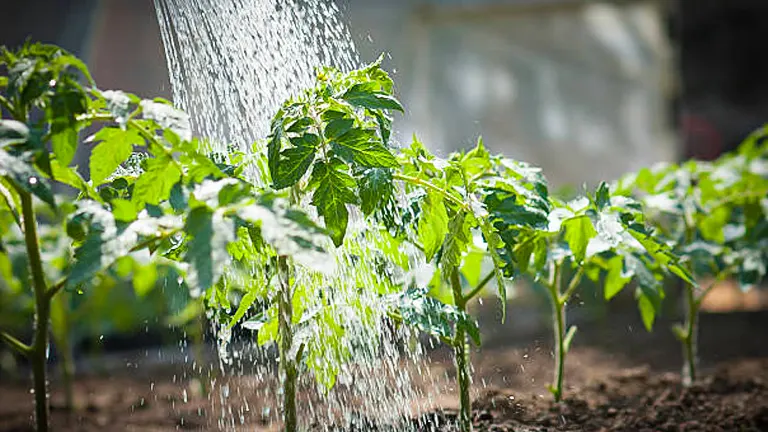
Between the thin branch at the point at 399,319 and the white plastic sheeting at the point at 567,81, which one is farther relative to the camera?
the white plastic sheeting at the point at 567,81

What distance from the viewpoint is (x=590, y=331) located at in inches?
159

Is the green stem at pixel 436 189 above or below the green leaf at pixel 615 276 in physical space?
above

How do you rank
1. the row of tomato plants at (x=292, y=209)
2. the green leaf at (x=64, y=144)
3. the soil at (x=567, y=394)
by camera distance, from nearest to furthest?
the row of tomato plants at (x=292, y=209) → the green leaf at (x=64, y=144) → the soil at (x=567, y=394)

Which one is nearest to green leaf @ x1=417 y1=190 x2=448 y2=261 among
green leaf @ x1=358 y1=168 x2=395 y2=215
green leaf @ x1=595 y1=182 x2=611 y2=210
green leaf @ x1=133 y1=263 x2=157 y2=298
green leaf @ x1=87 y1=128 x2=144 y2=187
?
green leaf @ x1=358 y1=168 x2=395 y2=215

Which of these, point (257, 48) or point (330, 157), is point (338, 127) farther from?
point (257, 48)

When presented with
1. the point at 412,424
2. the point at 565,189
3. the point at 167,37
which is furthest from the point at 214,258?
the point at 565,189

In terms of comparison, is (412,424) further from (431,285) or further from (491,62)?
(491,62)

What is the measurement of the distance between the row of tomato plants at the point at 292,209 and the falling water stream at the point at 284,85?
0.10ft

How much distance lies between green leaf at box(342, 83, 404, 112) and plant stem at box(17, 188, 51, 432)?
509 millimetres

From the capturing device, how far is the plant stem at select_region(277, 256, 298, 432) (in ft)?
4.25

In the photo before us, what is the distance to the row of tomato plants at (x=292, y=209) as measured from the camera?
104cm

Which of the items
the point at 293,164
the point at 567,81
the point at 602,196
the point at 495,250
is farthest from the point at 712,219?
the point at 567,81

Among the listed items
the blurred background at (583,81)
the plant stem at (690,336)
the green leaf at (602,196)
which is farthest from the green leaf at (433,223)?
the blurred background at (583,81)

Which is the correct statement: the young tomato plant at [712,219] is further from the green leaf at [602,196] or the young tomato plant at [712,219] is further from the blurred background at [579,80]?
the blurred background at [579,80]
